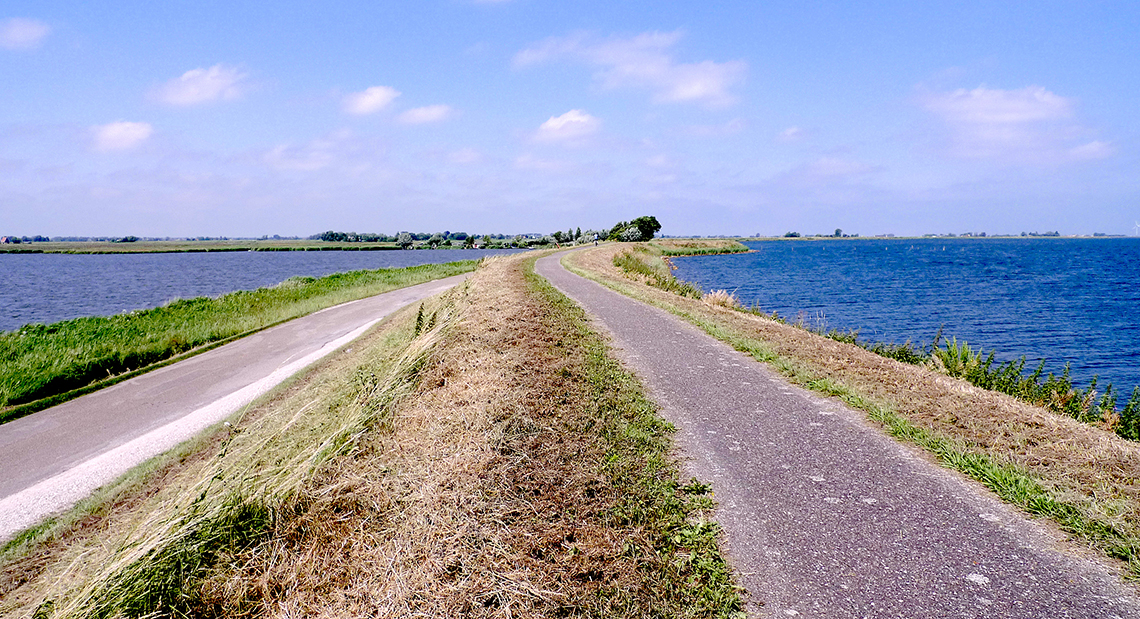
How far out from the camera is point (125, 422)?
1462 centimetres

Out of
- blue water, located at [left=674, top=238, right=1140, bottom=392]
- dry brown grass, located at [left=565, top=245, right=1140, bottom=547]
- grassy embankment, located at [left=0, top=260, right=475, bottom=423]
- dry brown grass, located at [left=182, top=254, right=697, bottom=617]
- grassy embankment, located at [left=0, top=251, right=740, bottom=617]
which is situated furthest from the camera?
blue water, located at [left=674, top=238, right=1140, bottom=392]

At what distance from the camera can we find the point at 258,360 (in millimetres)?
20969

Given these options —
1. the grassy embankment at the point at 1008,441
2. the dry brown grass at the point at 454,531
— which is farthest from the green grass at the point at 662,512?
the grassy embankment at the point at 1008,441

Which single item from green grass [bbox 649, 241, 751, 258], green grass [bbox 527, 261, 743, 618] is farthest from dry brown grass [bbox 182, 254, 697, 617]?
green grass [bbox 649, 241, 751, 258]

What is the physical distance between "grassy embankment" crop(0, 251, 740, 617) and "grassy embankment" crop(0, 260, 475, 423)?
39.5 ft

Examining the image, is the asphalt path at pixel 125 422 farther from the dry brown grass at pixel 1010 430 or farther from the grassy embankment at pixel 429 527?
the dry brown grass at pixel 1010 430

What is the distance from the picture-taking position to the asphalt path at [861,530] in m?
3.92

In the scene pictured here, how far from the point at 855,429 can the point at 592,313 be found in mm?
10486

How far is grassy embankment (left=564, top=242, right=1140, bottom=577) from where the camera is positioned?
471 cm

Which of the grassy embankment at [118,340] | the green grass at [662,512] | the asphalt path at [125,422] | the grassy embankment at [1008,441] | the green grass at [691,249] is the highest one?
the green grass at [691,249]

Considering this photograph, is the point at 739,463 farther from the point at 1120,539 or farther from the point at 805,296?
the point at 805,296

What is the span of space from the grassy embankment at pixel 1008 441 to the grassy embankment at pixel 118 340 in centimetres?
2025

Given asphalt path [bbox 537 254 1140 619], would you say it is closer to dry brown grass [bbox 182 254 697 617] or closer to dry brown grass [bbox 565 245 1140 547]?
dry brown grass [bbox 565 245 1140 547]

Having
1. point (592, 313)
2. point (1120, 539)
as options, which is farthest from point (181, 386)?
point (1120, 539)
